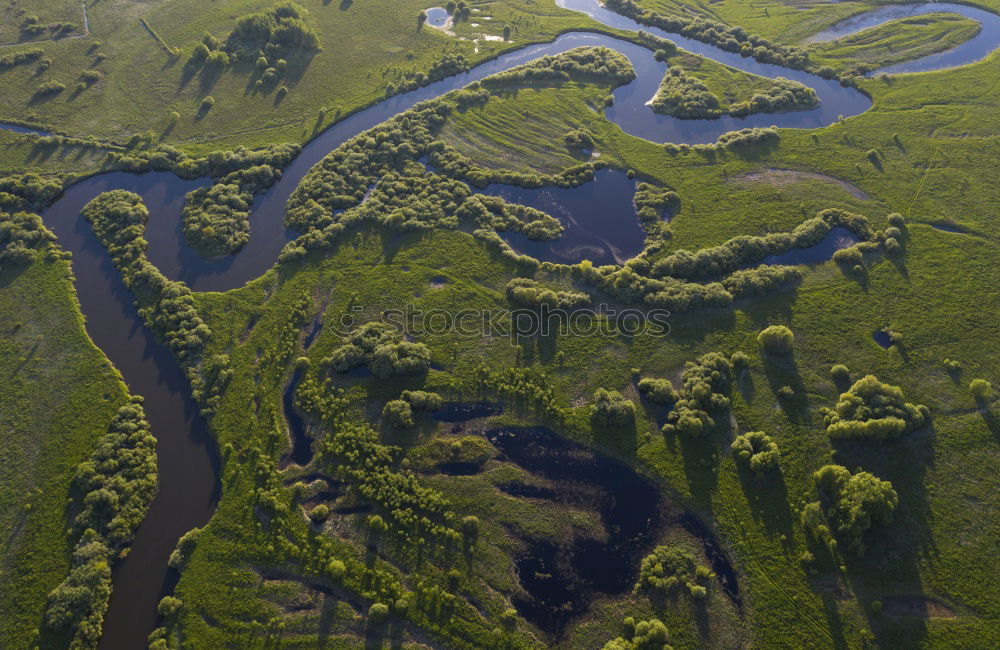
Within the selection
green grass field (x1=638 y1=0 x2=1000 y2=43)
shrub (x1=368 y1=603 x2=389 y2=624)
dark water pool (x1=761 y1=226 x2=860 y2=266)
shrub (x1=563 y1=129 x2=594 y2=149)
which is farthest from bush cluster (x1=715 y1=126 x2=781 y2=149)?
shrub (x1=368 y1=603 x2=389 y2=624)

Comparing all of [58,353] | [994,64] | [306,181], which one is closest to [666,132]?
[306,181]

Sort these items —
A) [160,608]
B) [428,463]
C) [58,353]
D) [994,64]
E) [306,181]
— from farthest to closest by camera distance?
[994,64] < [306,181] < [58,353] < [428,463] < [160,608]

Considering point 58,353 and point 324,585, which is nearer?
point 324,585

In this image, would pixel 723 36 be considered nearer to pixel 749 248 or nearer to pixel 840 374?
pixel 749 248

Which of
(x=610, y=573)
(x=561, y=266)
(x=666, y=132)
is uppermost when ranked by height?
(x=666, y=132)

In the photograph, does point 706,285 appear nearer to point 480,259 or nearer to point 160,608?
point 480,259

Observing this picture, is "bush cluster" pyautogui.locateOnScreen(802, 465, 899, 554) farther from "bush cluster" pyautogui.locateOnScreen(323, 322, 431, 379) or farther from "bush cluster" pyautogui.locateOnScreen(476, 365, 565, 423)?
"bush cluster" pyautogui.locateOnScreen(323, 322, 431, 379)

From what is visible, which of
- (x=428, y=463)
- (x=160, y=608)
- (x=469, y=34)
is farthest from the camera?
(x=469, y=34)
